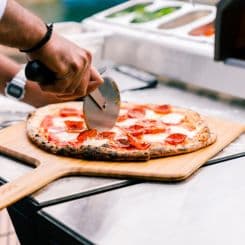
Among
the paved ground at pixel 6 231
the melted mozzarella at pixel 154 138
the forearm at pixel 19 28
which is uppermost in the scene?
the forearm at pixel 19 28

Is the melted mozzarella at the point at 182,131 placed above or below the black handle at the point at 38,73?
below

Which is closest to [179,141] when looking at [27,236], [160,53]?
[27,236]

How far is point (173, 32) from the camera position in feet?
7.12

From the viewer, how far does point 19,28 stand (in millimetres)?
1257

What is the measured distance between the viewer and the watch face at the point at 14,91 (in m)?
1.84

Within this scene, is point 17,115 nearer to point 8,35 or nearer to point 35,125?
point 35,125

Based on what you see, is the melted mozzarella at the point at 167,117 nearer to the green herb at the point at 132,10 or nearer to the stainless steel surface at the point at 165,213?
the stainless steel surface at the point at 165,213

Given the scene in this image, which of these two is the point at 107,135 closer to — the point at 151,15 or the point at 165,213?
the point at 165,213

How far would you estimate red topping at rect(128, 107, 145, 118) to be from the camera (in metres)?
1.65

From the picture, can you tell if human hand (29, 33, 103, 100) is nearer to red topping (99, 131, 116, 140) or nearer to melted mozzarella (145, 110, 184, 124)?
red topping (99, 131, 116, 140)

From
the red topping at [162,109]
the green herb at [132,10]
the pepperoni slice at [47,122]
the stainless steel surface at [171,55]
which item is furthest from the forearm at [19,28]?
the green herb at [132,10]

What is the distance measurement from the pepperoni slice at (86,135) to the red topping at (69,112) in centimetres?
16

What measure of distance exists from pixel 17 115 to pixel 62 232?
2.61 feet

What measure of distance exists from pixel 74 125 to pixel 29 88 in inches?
13.6
